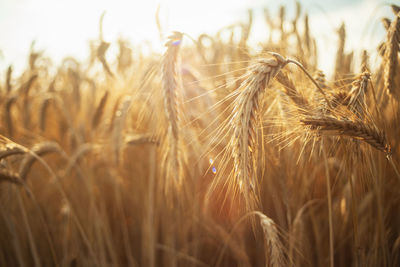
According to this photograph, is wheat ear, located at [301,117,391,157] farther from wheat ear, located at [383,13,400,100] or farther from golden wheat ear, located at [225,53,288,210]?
wheat ear, located at [383,13,400,100]

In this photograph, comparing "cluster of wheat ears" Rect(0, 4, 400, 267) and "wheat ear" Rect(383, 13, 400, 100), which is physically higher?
"wheat ear" Rect(383, 13, 400, 100)

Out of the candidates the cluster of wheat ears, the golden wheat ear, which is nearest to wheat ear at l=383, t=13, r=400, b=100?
the cluster of wheat ears

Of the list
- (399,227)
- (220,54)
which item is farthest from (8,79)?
(399,227)

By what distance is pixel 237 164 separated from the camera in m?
0.83

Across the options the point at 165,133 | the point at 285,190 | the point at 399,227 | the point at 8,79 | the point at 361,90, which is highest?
the point at 8,79

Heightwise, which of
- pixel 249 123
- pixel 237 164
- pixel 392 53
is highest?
pixel 392 53

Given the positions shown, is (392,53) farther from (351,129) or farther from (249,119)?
(249,119)

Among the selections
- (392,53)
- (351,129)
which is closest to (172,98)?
(351,129)

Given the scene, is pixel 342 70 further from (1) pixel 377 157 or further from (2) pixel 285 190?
(2) pixel 285 190

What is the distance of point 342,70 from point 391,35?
0.81 metres

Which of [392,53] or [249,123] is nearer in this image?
[249,123]

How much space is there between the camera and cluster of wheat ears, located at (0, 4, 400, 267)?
35.8 inches

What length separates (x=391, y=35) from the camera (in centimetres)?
103

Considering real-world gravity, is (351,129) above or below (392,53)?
A: below
